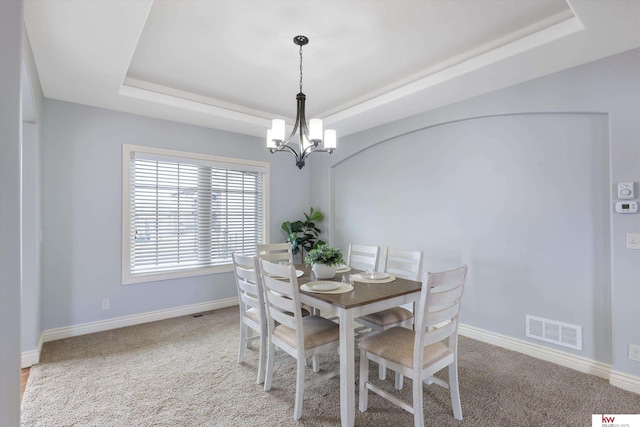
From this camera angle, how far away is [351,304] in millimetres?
1910

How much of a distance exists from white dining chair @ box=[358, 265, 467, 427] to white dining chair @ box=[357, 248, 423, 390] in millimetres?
253

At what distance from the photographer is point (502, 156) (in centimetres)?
317

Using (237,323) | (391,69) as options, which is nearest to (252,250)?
(237,323)

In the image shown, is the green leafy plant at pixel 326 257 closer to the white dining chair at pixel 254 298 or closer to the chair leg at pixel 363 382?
the white dining chair at pixel 254 298

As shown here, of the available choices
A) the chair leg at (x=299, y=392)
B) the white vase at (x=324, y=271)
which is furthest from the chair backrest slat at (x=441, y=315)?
the white vase at (x=324, y=271)

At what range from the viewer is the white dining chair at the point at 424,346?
1.77 meters

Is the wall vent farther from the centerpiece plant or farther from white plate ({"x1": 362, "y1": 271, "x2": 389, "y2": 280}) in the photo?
the centerpiece plant

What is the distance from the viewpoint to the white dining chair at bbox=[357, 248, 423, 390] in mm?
2508

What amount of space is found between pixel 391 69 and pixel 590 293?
2721 mm

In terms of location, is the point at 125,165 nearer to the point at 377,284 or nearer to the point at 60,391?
the point at 60,391

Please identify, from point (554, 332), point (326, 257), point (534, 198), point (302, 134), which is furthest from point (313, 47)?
point (554, 332)

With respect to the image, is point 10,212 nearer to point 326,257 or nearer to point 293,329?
point 293,329

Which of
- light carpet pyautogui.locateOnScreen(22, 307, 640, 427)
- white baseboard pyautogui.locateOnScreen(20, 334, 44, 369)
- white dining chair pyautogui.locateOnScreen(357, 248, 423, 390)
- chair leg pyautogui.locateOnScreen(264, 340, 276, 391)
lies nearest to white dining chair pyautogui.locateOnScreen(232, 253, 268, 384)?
chair leg pyautogui.locateOnScreen(264, 340, 276, 391)

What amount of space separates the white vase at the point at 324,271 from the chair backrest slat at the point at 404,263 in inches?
29.3
